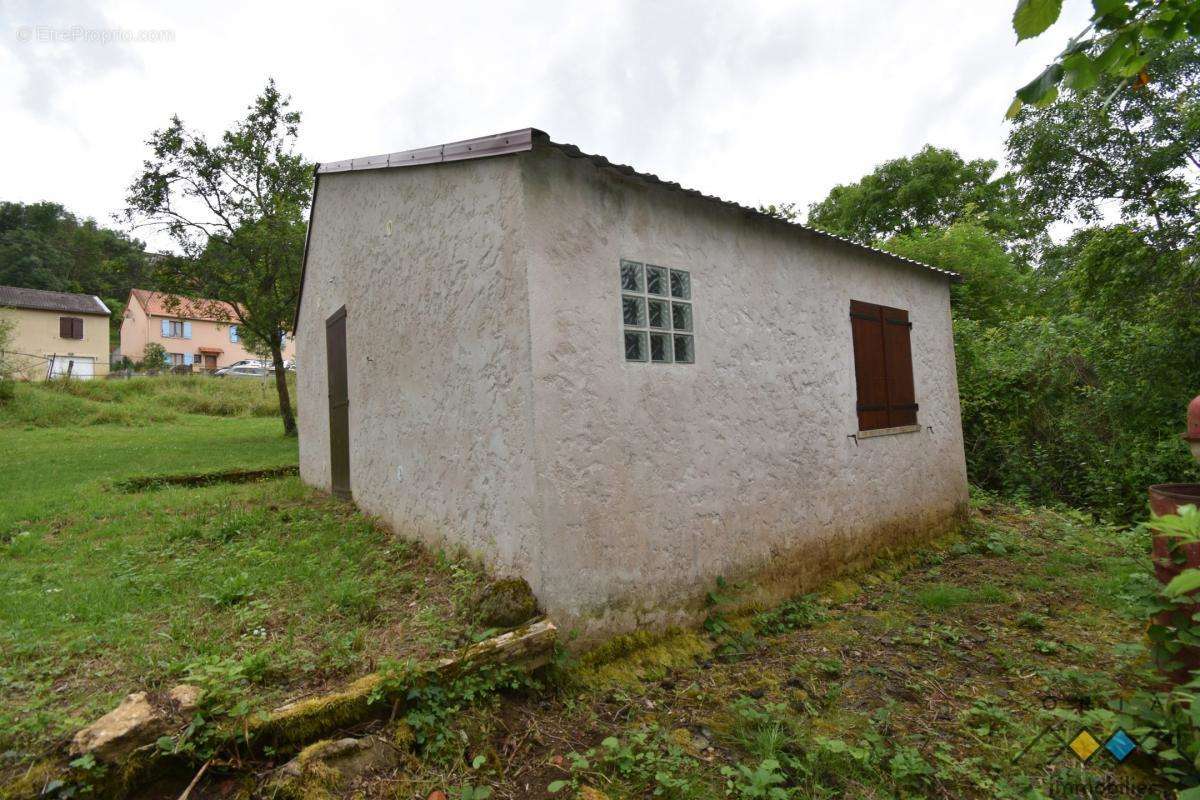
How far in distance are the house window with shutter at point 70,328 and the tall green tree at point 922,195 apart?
35.1m

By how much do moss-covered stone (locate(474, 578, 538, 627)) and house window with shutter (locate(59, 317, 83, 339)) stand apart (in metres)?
34.8

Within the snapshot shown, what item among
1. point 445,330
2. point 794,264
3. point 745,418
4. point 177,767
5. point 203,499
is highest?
point 794,264

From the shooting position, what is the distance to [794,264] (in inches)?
208

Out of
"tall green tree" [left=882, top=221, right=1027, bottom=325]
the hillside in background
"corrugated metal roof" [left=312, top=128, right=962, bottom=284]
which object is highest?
the hillside in background

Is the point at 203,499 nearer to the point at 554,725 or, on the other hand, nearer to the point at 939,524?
the point at 554,725

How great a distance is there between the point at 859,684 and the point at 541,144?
3.82 meters

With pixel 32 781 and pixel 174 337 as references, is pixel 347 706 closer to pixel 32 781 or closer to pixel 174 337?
pixel 32 781

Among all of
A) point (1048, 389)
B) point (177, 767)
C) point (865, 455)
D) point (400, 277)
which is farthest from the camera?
point (1048, 389)

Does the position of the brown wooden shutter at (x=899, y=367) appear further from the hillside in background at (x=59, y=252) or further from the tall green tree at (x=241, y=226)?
the hillside in background at (x=59, y=252)

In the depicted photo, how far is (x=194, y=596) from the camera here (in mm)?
3973

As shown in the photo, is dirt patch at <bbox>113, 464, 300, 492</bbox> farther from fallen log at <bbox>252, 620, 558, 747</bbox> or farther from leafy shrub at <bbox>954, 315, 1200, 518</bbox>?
leafy shrub at <bbox>954, 315, 1200, 518</bbox>

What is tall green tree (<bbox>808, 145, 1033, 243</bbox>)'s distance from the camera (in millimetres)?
19312

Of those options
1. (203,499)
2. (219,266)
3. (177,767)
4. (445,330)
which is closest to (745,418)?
(445,330)

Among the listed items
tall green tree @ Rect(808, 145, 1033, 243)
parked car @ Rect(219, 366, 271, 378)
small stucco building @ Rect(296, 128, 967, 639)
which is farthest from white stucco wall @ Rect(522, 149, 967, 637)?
parked car @ Rect(219, 366, 271, 378)
